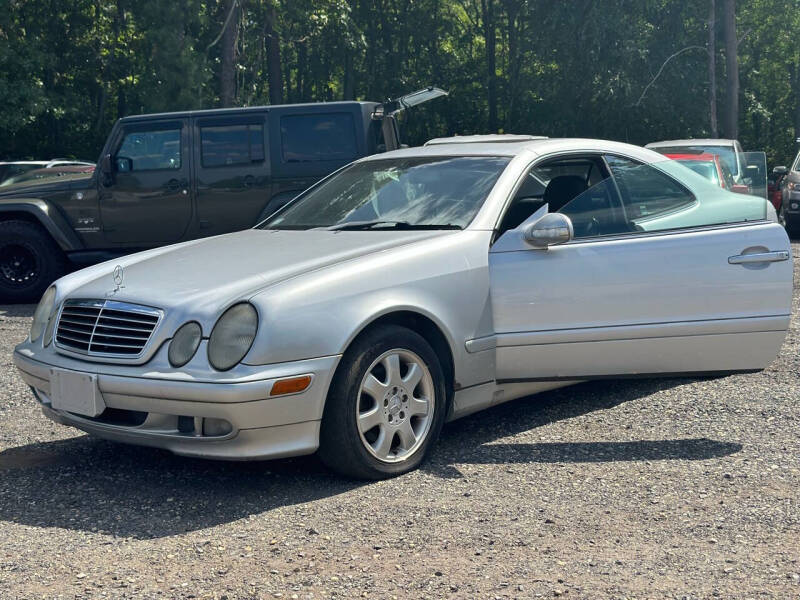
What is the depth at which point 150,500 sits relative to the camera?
14.3ft

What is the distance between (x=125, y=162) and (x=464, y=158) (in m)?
6.01

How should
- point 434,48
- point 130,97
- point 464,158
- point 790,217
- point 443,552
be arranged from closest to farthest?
point 443,552, point 464,158, point 790,217, point 130,97, point 434,48

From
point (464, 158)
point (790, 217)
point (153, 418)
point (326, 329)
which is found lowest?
point (790, 217)

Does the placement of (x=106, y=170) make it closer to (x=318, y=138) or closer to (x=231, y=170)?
(x=231, y=170)

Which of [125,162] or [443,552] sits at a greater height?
[125,162]

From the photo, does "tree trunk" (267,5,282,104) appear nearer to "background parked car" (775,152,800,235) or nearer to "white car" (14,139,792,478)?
"background parked car" (775,152,800,235)

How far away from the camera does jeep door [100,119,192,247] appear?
10.7 m

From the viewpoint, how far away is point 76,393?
14.5ft

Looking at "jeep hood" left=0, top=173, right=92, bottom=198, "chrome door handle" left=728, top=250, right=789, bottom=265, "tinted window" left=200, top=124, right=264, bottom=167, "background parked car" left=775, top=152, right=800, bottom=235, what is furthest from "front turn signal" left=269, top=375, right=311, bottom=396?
"background parked car" left=775, top=152, right=800, bottom=235

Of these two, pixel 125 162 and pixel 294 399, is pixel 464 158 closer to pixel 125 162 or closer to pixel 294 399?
pixel 294 399

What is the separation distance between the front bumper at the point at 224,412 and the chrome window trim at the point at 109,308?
0.08 m

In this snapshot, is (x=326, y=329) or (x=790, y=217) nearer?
(x=326, y=329)

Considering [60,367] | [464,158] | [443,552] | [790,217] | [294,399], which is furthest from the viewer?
[790,217]

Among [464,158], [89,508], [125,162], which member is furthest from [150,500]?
[125,162]
